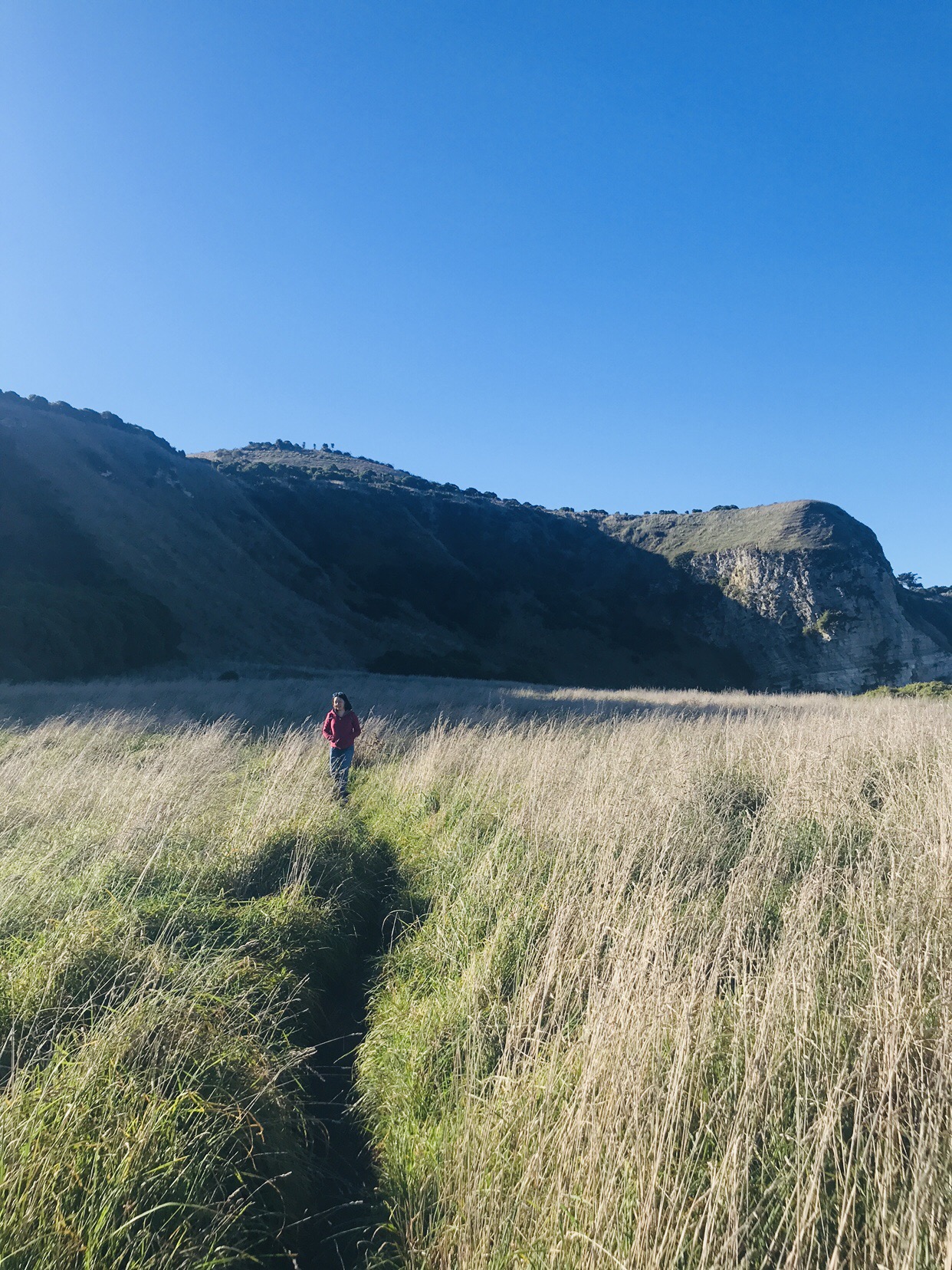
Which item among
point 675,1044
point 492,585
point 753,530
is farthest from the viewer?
point 753,530

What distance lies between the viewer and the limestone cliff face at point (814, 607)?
6278 centimetres

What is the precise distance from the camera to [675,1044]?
2801mm

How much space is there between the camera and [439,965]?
4594 millimetres

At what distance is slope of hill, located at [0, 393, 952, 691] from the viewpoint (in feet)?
145

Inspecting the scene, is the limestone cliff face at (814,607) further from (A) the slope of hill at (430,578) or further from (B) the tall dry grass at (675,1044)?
(B) the tall dry grass at (675,1044)

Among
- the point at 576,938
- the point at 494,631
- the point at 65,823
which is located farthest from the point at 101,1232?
the point at 494,631

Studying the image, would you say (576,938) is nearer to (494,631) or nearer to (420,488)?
(494,631)

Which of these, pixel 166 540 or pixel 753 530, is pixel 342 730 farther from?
pixel 753 530

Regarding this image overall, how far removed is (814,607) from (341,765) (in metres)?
66.2

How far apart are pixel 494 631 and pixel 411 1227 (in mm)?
62733

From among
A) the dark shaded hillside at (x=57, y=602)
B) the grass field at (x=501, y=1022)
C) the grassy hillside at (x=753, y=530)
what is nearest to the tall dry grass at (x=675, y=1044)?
the grass field at (x=501, y=1022)

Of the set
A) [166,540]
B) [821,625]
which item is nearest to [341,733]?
[166,540]

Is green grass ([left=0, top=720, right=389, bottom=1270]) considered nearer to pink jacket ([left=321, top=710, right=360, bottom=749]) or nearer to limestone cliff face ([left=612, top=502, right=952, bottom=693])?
pink jacket ([left=321, top=710, right=360, bottom=749])

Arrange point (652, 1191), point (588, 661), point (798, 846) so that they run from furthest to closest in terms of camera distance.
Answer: point (588, 661)
point (798, 846)
point (652, 1191)
